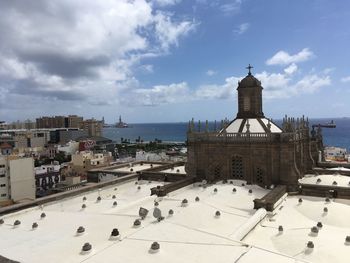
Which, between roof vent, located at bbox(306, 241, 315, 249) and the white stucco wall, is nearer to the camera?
roof vent, located at bbox(306, 241, 315, 249)

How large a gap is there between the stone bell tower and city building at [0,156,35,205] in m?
50.5

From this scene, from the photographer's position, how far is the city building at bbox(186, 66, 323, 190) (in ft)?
105

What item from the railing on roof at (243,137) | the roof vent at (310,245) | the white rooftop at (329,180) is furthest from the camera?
the white rooftop at (329,180)

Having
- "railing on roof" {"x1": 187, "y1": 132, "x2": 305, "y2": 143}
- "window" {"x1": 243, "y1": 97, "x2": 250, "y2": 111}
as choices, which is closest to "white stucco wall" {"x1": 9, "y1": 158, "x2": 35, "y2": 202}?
"railing on roof" {"x1": 187, "y1": 132, "x2": 305, "y2": 143}

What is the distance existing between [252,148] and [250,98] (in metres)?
7.46

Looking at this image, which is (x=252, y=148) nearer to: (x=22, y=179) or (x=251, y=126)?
(x=251, y=126)

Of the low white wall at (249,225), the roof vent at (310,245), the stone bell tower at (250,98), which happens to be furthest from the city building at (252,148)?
the roof vent at (310,245)

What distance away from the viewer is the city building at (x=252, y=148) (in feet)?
105

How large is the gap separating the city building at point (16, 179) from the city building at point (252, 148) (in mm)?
47804

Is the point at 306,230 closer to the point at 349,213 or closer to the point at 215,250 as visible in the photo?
the point at 349,213

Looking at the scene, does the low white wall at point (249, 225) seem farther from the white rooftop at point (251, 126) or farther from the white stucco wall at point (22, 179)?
the white stucco wall at point (22, 179)

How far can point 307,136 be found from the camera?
39.8 meters

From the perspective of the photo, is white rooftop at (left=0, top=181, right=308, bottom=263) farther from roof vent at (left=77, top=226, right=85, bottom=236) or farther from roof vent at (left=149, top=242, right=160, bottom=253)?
roof vent at (left=77, top=226, right=85, bottom=236)

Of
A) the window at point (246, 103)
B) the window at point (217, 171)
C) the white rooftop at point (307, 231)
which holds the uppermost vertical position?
the window at point (246, 103)
